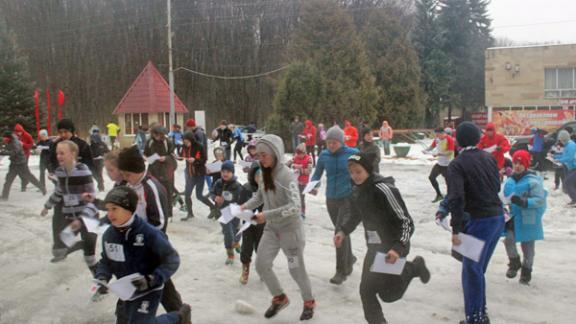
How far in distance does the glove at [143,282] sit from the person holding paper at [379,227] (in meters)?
1.78

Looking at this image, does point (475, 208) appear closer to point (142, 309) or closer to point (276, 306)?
point (276, 306)

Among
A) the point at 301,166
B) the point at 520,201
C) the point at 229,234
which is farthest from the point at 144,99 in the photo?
the point at 520,201

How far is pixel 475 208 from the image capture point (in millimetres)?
4848

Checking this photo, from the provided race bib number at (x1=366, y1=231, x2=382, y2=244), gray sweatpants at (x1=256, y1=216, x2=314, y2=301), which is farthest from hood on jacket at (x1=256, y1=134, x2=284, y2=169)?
race bib number at (x1=366, y1=231, x2=382, y2=244)

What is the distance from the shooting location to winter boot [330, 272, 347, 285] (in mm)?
6504

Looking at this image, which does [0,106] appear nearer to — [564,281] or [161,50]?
[161,50]

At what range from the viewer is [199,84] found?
2057 inches

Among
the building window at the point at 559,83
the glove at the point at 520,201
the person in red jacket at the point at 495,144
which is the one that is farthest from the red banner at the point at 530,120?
the glove at the point at 520,201

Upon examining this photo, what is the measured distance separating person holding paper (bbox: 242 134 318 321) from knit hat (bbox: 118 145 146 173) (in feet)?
3.62

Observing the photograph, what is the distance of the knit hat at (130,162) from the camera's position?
476cm

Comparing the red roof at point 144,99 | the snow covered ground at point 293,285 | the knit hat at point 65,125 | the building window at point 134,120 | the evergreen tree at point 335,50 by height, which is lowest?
the snow covered ground at point 293,285

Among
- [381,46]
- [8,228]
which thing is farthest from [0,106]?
[381,46]

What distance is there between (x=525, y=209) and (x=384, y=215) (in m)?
2.54

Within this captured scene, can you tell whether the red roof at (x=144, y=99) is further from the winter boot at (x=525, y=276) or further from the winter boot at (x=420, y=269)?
the winter boot at (x=420, y=269)
